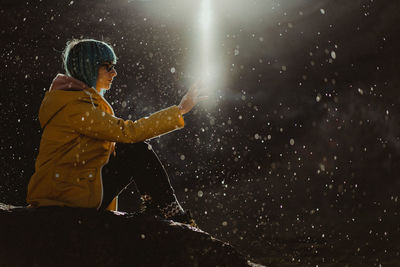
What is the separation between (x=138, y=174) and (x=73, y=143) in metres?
0.63

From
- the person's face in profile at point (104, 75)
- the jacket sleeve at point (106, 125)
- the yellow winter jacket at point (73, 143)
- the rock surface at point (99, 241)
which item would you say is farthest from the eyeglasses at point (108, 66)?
the rock surface at point (99, 241)

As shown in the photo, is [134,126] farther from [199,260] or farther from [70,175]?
[199,260]

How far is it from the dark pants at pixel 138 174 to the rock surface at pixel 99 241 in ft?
0.95

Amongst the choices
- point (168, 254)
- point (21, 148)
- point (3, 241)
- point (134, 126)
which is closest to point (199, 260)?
point (168, 254)

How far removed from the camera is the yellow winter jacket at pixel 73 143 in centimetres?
280

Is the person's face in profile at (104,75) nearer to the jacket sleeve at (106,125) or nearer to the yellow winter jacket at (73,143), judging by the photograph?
the yellow winter jacket at (73,143)

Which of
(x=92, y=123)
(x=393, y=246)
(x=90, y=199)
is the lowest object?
(x=90, y=199)

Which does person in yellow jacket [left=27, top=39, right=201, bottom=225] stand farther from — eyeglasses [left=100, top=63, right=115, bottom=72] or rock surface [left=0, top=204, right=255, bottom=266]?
rock surface [left=0, top=204, right=255, bottom=266]

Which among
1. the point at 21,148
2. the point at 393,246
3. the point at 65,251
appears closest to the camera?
the point at 65,251

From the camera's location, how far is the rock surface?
2.57 metres

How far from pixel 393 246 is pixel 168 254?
2140 inches

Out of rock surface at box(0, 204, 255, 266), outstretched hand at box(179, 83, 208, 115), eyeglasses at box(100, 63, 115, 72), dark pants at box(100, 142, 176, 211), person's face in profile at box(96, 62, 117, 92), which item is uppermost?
eyeglasses at box(100, 63, 115, 72)

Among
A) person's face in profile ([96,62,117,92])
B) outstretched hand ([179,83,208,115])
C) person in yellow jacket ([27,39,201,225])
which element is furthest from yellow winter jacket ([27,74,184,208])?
outstretched hand ([179,83,208,115])

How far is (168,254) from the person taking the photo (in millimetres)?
2723
